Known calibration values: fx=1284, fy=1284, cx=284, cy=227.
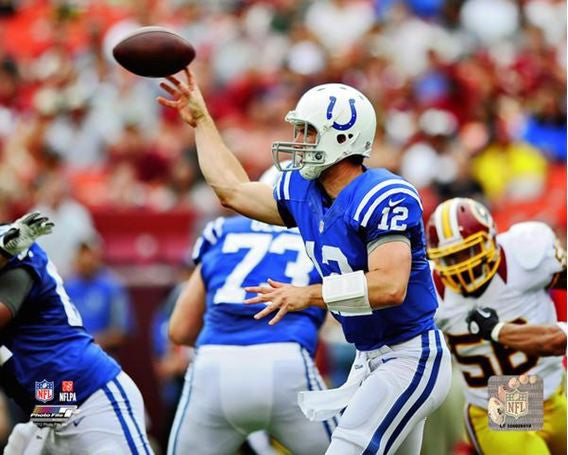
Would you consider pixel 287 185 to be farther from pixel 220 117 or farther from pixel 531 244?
pixel 220 117

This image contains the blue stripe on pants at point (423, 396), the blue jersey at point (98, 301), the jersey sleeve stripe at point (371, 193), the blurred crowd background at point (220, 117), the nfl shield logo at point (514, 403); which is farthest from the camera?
the blurred crowd background at point (220, 117)

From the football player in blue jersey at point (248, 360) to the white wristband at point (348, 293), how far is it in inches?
46.7

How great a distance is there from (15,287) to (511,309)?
90.8 inches

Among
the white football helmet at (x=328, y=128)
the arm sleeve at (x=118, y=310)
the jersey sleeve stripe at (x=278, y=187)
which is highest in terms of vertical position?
the white football helmet at (x=328, y=128)

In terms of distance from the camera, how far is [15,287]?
5051 mm

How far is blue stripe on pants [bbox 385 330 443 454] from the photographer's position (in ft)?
15.8

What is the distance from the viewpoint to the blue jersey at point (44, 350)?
5164 mm

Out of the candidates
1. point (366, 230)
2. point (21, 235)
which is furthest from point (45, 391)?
point (366, 230)

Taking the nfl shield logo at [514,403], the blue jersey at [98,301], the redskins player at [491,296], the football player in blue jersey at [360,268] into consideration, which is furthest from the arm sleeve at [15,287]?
the blue jersey at [98,301]

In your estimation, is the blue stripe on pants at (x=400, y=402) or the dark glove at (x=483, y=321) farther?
the dark glove at (x=483, y=321)

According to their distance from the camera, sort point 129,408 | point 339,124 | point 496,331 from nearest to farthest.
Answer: point 339,124 < point 129,408 < point 496,331

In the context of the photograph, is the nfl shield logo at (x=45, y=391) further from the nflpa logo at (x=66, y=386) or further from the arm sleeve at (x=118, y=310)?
the arm sleeve at (x=118, y=310)

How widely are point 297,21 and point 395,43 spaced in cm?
120

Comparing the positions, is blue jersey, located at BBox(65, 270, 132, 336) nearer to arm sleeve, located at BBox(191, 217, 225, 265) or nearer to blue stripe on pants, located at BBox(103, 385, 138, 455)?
arm sleeve, located at BBox(191, 217, 225, 265)
